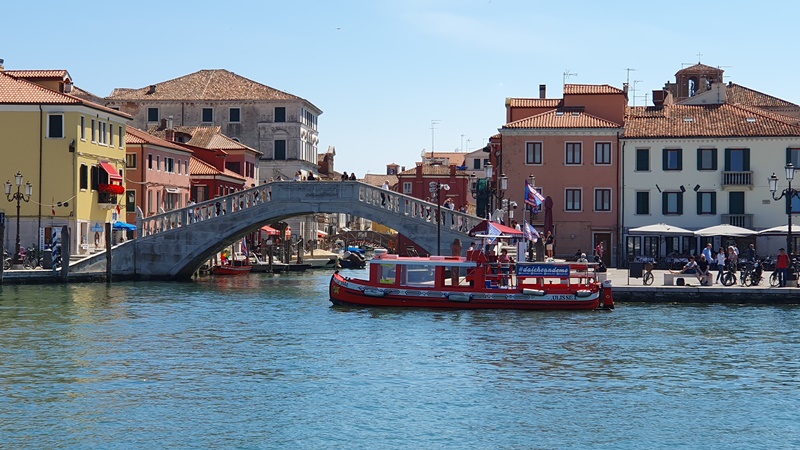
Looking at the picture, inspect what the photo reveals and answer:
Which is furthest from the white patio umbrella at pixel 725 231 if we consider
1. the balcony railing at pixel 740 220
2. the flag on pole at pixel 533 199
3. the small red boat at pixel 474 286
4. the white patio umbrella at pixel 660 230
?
the small red boat at pixel 474 286

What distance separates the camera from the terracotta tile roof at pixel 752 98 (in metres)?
69.6

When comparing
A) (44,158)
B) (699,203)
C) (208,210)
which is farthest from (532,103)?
(44,158)

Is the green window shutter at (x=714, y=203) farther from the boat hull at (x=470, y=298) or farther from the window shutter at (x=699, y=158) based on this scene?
the boat hull at (x=470, y=298)

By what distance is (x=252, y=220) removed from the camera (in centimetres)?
4484

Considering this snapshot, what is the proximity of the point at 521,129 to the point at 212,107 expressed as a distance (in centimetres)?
3419

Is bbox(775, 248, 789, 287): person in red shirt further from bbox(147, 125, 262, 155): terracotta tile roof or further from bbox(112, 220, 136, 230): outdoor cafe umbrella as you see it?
bbox(147, 125, 262, 155): terracotta tile roof

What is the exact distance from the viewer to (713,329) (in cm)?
2977

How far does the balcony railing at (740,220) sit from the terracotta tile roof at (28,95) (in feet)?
83.2

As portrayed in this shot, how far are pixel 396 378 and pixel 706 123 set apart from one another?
106 ft

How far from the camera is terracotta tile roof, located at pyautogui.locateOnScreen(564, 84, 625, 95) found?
2052 inches

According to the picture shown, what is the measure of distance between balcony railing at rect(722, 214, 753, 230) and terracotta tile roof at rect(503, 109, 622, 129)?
571 cm

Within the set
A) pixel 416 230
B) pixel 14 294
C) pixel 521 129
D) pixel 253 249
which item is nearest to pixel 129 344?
pixel 14 294

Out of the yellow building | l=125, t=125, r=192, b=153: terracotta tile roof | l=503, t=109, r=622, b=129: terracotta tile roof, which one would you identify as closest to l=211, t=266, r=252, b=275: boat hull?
l=125, t=125, r=192, b=153: terracotta tile roof

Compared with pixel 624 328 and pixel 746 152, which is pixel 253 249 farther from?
pixel 624 328
